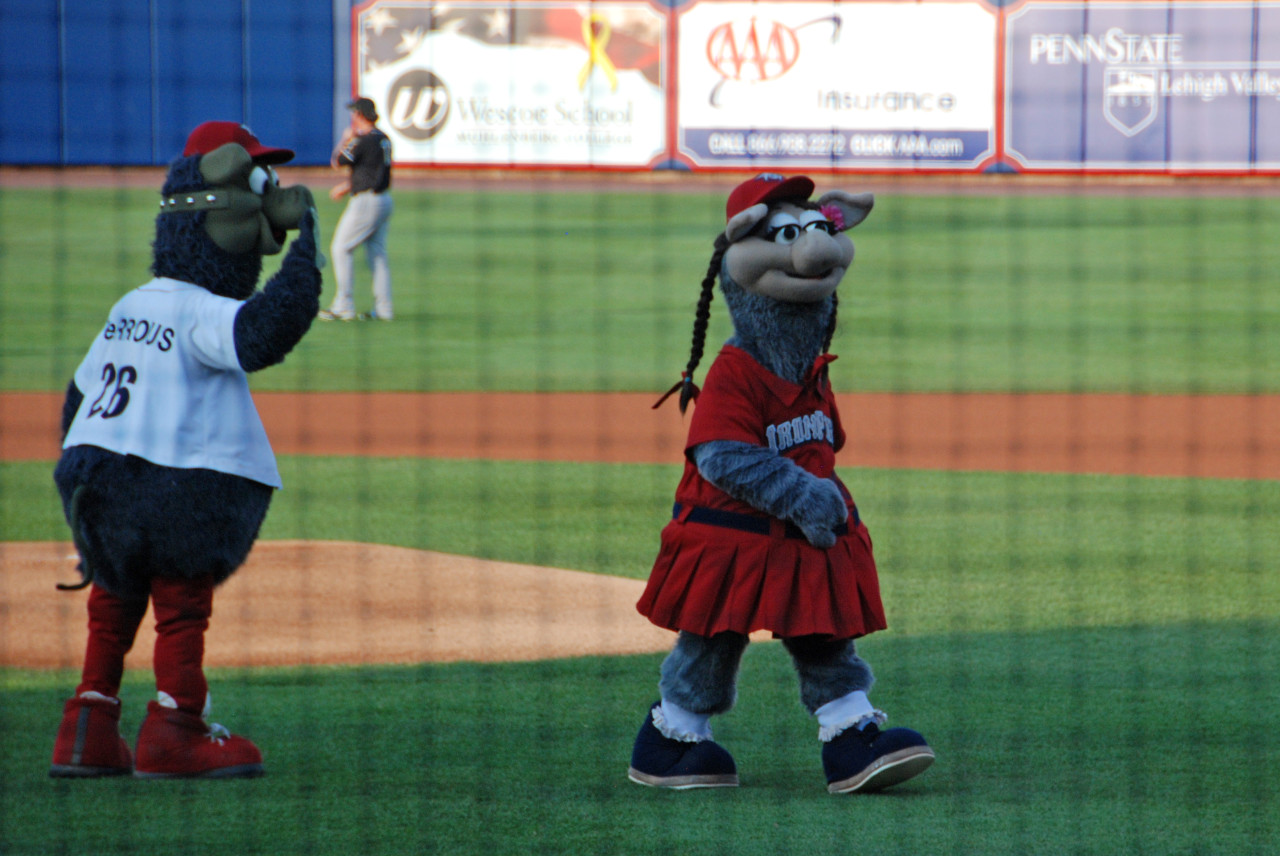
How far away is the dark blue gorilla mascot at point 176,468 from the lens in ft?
10.7

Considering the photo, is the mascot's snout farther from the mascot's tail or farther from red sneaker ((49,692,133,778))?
red sneaker ((49,692,133,778))

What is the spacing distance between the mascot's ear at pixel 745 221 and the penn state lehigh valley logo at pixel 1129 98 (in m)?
20.6

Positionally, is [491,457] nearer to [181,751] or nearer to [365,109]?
[181,751]

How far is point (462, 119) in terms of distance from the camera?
24.0m

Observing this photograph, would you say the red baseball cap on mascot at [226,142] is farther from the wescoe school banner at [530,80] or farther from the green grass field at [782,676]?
the wescoe school banner at [530,80]

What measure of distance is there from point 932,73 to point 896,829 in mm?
21478

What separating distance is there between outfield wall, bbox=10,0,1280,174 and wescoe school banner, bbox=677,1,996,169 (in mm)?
30

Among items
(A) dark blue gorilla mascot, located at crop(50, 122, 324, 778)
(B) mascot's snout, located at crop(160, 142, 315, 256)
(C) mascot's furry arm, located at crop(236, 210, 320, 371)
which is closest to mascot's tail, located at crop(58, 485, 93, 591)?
(A) dark blue gorilla mascot, located at crop(50, 122, 324, 778)

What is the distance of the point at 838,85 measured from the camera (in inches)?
927

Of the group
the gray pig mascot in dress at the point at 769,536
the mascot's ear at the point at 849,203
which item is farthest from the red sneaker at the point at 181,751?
the mascot's ear at the point at 849,203

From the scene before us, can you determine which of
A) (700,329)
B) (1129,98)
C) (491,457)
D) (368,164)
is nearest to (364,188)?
(368,164)

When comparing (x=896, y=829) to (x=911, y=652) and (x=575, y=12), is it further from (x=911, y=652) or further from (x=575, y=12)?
(x=575, y=12)

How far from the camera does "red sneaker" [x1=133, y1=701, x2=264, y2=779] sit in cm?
332

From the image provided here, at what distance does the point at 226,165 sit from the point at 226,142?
0.57ft
